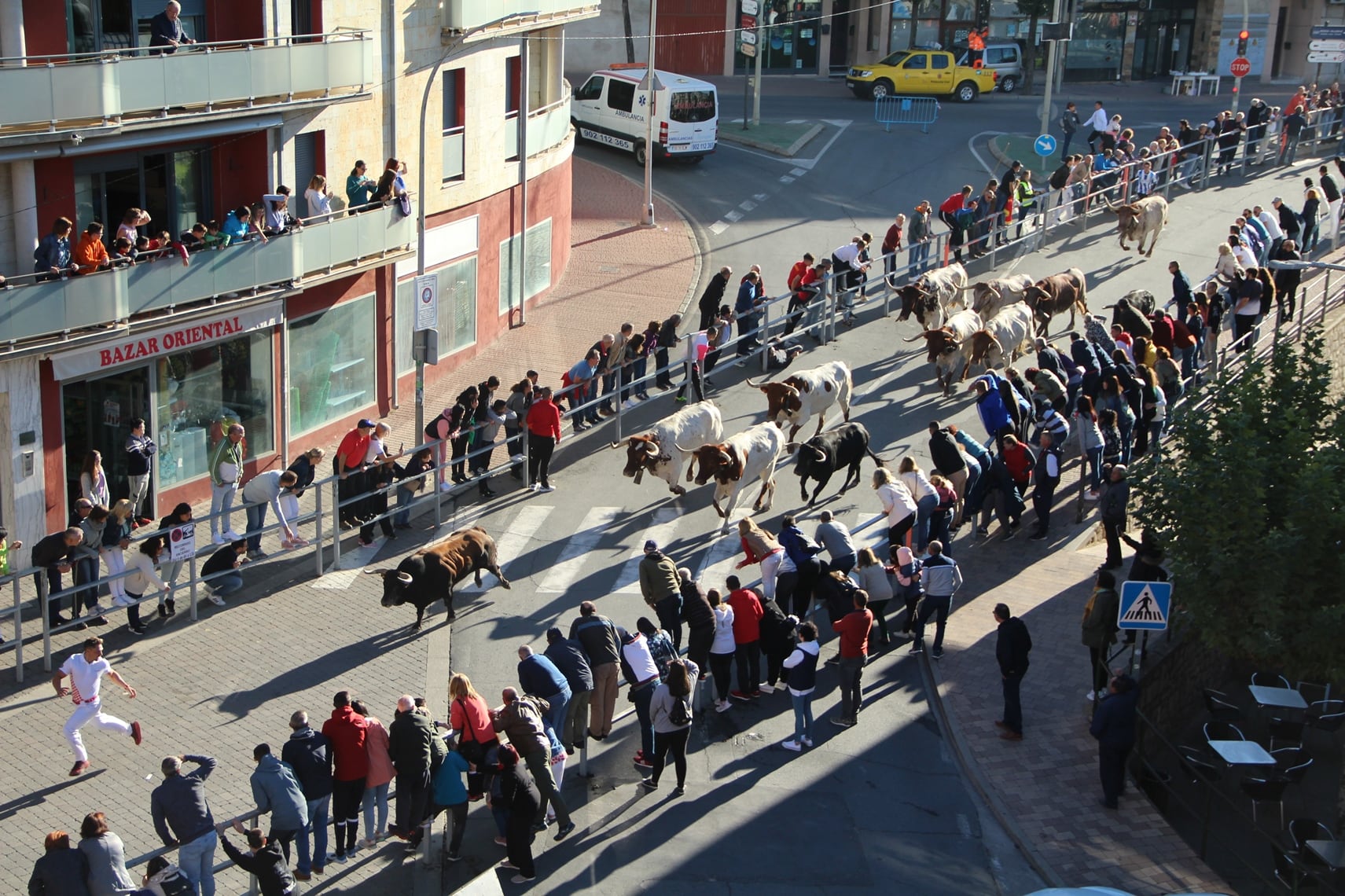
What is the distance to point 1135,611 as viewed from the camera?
16656 mm

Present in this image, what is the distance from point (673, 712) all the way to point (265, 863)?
13.6 feet

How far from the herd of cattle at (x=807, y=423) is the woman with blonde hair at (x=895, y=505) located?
1.63m

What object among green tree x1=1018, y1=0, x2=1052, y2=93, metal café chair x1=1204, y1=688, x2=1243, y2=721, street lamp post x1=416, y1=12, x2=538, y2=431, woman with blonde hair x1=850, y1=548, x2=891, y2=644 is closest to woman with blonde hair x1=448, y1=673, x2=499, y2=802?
woman with blonde hair x1=850, y1=548, x2=891, y2=644

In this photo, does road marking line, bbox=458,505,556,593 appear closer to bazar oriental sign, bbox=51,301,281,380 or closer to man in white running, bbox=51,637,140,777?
bazar oriental sign, bbox=51,301,281,380

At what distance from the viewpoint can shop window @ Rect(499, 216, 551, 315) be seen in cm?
3089

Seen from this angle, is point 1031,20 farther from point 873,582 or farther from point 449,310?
point 873,582

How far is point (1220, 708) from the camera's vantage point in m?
17.5

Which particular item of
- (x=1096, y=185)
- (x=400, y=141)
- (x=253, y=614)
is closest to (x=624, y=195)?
(x=1096, y=185)

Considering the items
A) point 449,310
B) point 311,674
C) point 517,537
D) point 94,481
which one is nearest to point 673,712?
point 311,674

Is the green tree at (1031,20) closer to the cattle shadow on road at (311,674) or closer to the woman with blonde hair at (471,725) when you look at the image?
the cattle shadow on road at (311,674)

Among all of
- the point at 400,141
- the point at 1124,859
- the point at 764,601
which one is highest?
the point at 400,141

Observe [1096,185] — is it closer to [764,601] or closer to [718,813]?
[764,601]

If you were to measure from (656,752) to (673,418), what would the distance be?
738 cm

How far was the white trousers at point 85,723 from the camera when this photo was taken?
15383 mm
